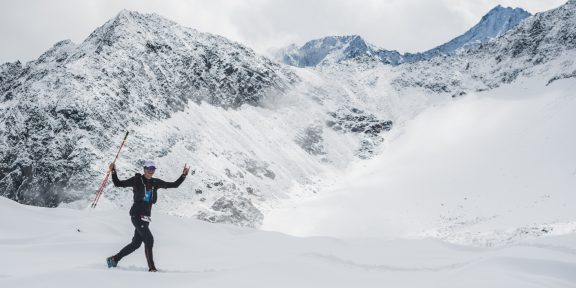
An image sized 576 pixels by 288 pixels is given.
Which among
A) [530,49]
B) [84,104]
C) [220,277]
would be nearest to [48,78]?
[84,104]

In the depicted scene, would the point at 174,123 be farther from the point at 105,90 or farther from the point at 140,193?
the point at 140,193

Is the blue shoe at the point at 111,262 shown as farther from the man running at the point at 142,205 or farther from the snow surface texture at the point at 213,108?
the snow surface texture at the point at 213,108

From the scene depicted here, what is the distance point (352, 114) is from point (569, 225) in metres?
81.0

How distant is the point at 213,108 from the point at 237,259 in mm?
88196

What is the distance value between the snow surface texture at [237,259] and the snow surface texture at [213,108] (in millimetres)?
49254

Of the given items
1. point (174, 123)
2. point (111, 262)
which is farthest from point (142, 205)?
point (174, 123)

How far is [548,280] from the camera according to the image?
28.8 feet

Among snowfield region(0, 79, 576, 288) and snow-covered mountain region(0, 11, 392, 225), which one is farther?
snow-covered mountain region(0, 11, 392, 225)

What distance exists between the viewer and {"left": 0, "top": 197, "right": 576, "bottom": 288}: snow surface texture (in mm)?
7688

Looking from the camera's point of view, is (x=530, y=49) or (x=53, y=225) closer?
(x=53, y=225)

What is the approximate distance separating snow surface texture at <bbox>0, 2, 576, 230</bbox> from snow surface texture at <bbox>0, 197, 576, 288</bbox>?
162 ft

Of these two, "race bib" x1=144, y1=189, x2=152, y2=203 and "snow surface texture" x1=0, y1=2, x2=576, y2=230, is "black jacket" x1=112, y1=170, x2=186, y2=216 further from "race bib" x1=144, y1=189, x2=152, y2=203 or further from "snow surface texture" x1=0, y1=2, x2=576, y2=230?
"snow surface texture" x1=0, y1=2, x2=576, y2=230

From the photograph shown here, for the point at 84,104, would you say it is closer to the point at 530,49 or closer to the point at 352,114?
the point at 352,114

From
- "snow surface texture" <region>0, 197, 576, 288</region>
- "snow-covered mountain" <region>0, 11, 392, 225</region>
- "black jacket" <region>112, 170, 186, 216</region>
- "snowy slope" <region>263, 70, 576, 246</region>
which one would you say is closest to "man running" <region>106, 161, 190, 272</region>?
"black jacket" <region>112, 170, 186, 216</region>
